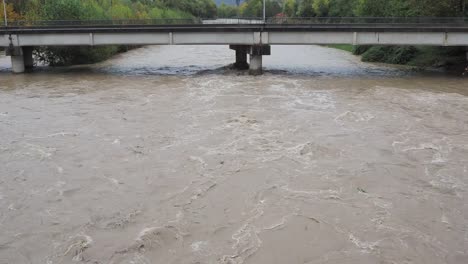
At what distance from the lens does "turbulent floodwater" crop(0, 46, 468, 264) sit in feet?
35.4

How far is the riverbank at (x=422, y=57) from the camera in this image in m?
43.2

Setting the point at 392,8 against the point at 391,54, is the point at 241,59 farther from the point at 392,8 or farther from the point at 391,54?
the point at 392,8

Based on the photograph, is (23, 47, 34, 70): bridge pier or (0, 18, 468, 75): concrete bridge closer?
(0, 18, 468, 75): concrete bridge

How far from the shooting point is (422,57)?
156 ft

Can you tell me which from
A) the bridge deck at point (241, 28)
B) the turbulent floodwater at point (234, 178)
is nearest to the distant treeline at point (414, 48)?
the bridge deck at point (241, 28)

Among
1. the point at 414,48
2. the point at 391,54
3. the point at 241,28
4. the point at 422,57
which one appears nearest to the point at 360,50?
the point at 391,54

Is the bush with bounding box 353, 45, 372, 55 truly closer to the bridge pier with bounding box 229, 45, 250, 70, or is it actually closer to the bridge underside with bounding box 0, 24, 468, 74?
the bridge underside with bounding box 0, 24, 468, 74

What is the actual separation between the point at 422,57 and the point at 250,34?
64.2ft

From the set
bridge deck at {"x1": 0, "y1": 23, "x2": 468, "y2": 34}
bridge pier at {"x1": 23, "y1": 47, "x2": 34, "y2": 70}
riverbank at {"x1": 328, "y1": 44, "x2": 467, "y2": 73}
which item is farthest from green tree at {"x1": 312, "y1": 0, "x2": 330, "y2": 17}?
bridge pier at {"x1": 23, "y1": 47, "x2": 34, "y2": 70}

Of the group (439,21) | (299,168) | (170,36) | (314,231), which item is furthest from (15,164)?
(439,21)

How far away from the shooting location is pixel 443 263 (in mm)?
10016

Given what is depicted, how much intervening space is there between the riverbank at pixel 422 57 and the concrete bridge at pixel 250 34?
18.8ft

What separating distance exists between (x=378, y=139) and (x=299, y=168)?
535 centimetres

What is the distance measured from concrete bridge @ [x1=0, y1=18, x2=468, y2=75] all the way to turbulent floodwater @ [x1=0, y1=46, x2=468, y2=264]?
8.91 m
